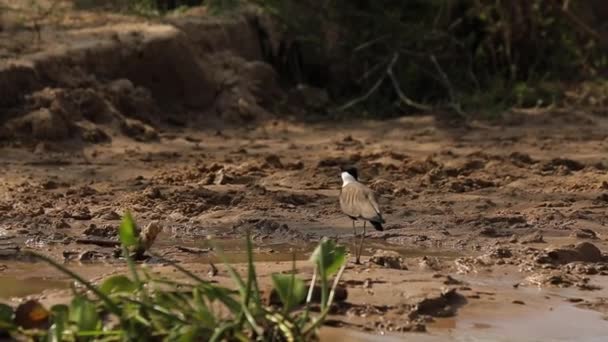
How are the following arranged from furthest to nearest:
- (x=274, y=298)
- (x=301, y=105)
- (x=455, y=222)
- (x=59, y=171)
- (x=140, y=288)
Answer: (x=301, y=105), (x=59, y=171), (x=455, y=222), (x=274, y=298), (x=140, y=288)

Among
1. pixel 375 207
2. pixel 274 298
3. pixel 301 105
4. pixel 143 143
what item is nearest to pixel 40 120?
pixel 143 143

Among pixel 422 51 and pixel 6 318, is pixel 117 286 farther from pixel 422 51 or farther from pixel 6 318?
pixel 422 51

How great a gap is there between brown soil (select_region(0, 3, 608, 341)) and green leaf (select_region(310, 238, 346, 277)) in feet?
0.98

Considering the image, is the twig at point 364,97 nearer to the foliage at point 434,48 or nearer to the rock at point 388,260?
the foliage at point 434,48

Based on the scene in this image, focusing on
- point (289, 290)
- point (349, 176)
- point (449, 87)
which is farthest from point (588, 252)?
point (449, 87)

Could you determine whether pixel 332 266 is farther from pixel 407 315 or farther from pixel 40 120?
pixel 40 120

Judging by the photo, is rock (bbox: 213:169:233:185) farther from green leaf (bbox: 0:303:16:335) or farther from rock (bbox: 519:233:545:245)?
green leaf (bbox: 0:303:16:335)

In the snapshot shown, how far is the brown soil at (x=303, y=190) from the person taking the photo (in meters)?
5.23

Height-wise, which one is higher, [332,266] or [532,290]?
[332,266]

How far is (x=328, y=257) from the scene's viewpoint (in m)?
4.36

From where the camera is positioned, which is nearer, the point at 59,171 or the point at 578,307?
the point at 578,307

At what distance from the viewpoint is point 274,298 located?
15.2 feet

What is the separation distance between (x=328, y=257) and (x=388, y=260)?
1.30 m

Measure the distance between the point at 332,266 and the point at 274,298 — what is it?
0.34 metres
